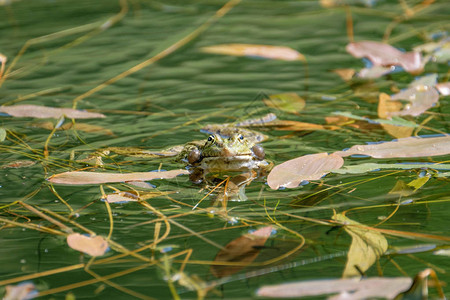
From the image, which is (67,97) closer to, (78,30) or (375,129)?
(78,30)

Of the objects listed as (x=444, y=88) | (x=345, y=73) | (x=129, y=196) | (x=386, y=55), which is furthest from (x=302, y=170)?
(x=386, y=55)

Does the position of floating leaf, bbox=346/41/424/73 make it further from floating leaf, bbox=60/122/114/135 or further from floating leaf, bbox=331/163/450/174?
floating leaf, bbox=60/122/114/135

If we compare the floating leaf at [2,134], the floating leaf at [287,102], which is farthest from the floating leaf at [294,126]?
the floating leaf at [2,134]

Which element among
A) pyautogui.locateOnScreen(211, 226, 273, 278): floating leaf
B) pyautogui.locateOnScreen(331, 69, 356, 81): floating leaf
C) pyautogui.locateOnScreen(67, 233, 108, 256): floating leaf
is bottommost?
pyautogui.locateOnScreen(331, 69, 356, 81): floating leaf

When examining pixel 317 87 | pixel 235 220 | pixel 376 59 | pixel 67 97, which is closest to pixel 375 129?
pixel 317 87

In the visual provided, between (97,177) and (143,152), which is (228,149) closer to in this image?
(143,152)

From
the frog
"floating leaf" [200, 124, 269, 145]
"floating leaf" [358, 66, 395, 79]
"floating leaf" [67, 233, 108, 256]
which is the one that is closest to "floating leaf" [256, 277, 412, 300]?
"floating leaf" [67, 233, 108, 256]
